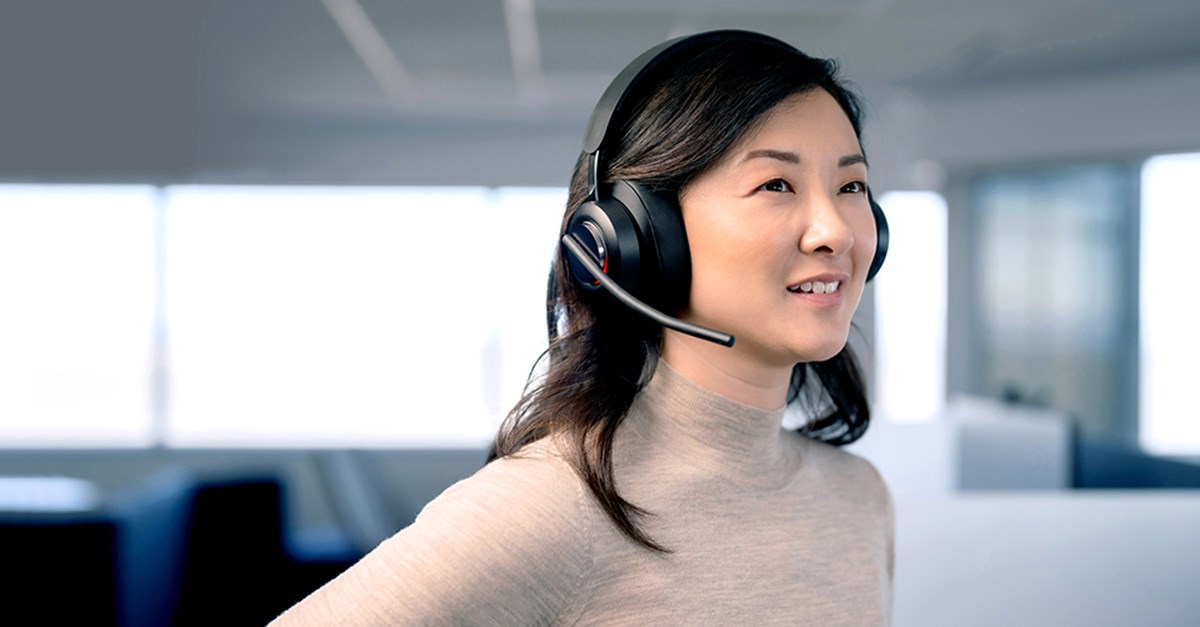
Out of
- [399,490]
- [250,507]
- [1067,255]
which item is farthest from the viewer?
[399,490]

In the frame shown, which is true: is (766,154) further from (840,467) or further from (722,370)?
(840,467)

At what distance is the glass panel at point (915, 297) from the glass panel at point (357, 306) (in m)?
1.81

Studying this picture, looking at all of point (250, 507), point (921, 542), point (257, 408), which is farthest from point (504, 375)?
point (921, 542)

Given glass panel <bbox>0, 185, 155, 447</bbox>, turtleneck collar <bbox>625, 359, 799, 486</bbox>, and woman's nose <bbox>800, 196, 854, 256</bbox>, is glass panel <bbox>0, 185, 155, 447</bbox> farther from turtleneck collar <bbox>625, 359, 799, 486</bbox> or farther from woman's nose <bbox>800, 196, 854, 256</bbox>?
woman's nose <bbox>800, 196, 854, 256</bbox>

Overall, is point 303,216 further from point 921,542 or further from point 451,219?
point 921,542

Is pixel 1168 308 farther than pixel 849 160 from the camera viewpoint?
Yes

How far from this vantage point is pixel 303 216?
5.55m

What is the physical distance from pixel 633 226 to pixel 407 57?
381cm

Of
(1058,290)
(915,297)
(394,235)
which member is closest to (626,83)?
(1058,290)

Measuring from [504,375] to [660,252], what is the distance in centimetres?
491

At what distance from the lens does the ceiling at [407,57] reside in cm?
363

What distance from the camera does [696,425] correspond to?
749mm

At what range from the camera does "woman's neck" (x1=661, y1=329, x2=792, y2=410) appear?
0.75 metres

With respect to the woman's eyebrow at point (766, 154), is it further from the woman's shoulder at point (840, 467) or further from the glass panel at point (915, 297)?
the glass panel at point (915, 297)
